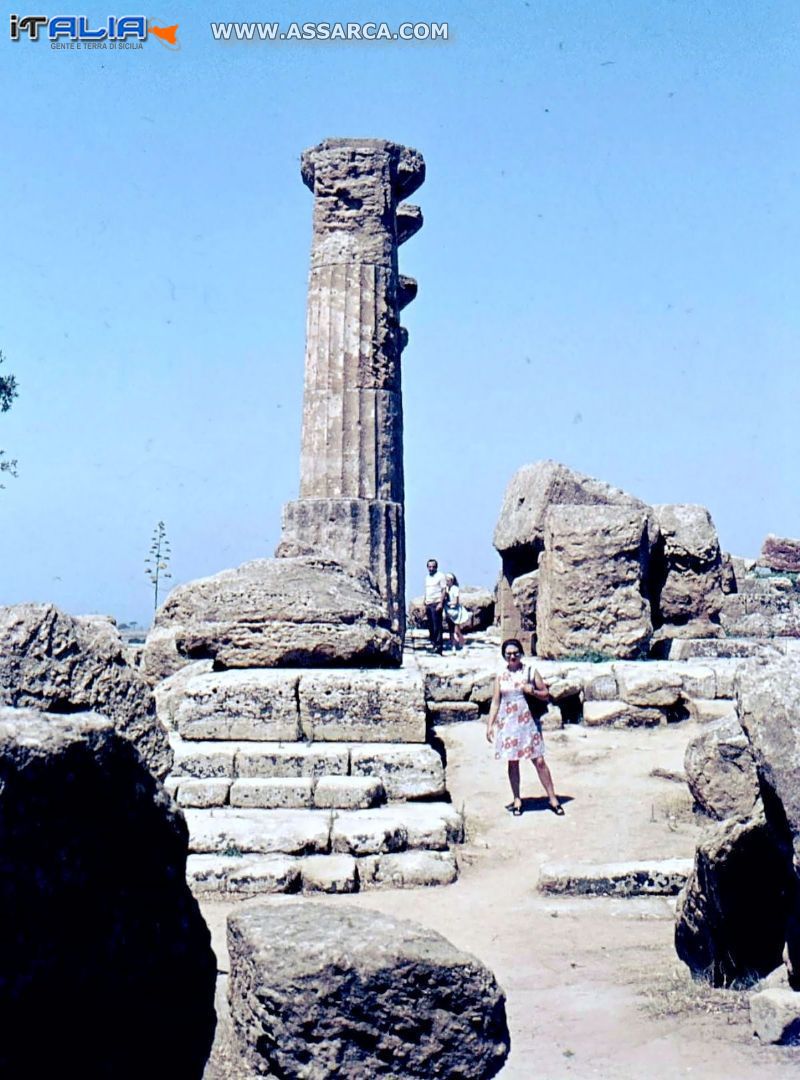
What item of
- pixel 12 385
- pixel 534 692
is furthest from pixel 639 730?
pixel 12 385

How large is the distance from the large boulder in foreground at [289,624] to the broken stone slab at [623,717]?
2.40 metres

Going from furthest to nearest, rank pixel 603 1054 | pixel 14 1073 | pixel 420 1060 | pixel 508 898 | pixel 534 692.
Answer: pixel 534 692 → pixel 508 898 → pixel 603 1054 → pixel 420 1060 → pixel 14 1073

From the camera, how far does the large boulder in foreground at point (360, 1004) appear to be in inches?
120

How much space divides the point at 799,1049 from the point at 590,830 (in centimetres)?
423

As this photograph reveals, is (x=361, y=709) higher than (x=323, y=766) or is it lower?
higher

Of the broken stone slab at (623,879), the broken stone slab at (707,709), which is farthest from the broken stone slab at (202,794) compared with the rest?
the broken stone slab at (707,709)

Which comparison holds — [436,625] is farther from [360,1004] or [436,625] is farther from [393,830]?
[360,1004]

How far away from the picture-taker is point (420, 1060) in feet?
10.3

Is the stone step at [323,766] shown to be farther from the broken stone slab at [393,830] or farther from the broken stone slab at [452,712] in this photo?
the broken stone slab at [452,712]

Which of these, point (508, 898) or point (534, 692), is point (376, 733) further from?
point (508, 898)

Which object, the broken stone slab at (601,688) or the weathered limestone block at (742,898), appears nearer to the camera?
the weathered limestone block at (742,898)

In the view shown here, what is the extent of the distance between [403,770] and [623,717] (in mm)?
3358

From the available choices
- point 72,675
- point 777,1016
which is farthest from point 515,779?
point 777,1016

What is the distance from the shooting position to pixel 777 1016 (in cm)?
346
